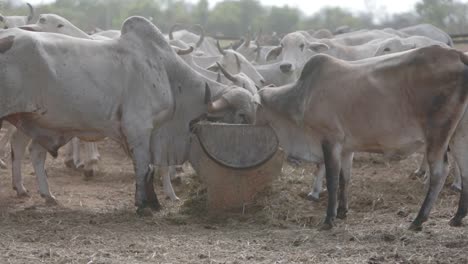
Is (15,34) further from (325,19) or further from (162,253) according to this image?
(325,19)

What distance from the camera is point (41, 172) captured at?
805cm

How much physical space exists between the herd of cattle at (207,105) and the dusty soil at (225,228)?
11.0 inches

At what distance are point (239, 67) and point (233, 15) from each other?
120 feet

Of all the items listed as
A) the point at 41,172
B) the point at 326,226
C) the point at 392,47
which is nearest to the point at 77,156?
the point at 41,172

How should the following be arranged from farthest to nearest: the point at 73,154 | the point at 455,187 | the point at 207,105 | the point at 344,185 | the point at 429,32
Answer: the point at 429,32
the point at 73,154
the point at 455,187
the point at 207,105
the point at 344,185

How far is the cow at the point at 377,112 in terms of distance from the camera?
659 centimetres

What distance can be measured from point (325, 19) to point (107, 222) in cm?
5092

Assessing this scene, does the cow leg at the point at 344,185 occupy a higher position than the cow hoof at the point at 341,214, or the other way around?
the cow leg at the point at 344,185

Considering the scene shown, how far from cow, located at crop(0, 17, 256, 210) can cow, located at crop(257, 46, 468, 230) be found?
29.3 inches

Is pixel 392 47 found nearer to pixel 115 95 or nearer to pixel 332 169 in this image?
pixel 332 169

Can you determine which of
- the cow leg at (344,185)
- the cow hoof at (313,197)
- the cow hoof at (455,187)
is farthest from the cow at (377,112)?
the cow hoof at (455,187)

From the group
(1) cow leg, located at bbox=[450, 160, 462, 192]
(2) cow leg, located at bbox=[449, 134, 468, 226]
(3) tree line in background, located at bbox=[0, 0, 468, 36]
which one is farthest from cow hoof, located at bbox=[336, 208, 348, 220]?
(3) tree line in background, located at bbox=[0, 0, 468, 36]

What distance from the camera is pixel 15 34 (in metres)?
7.22

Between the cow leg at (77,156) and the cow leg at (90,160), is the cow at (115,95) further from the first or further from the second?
the cow leg at (77,156)
